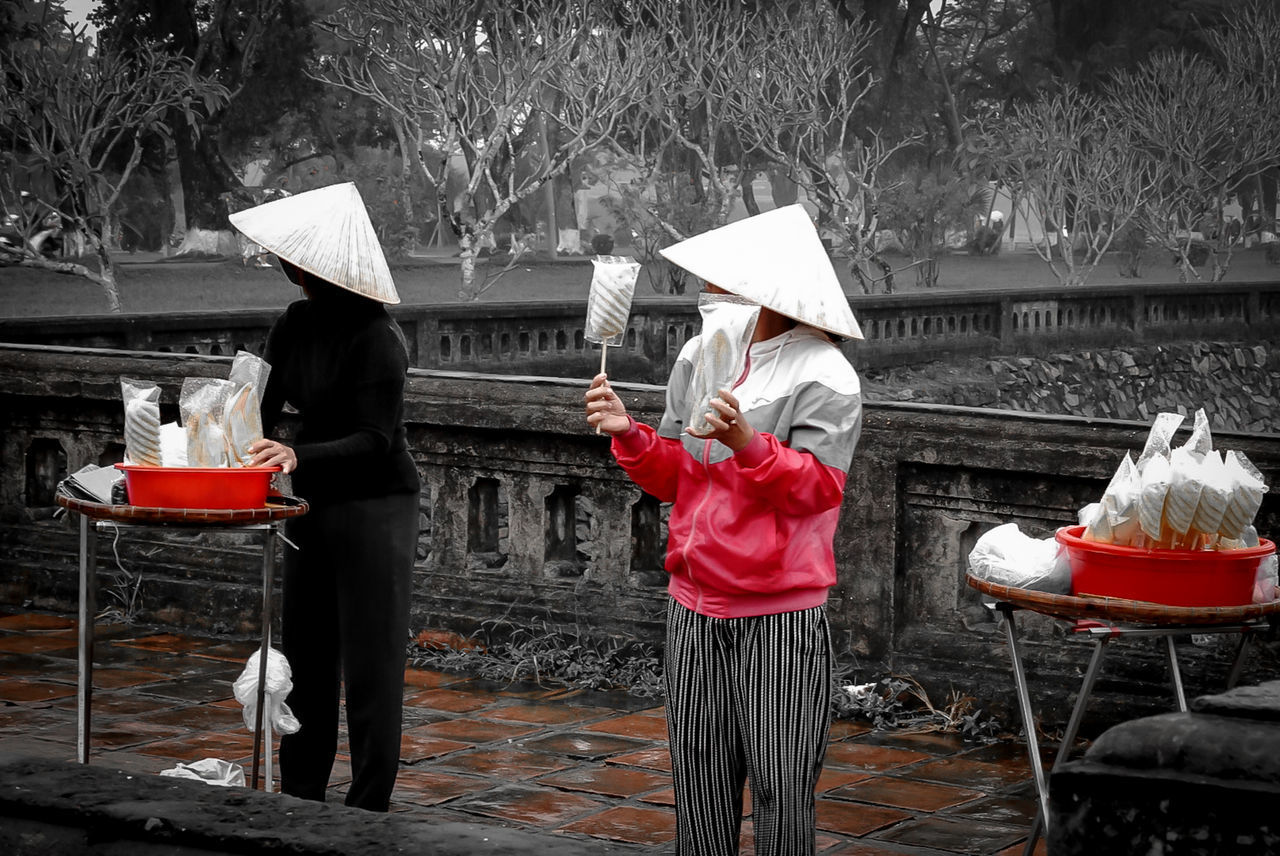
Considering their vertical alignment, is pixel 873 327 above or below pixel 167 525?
above

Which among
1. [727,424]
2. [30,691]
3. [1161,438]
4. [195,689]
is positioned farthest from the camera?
[195,689]

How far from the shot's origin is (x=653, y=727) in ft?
16.7

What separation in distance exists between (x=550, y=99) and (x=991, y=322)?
15.0 ft

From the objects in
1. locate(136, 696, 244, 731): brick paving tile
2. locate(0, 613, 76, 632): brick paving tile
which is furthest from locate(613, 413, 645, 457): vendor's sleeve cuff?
locate(0, 613, 76, 632): brick paving tile

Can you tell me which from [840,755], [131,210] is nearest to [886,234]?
[131,210]

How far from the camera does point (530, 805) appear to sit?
4262 millimetres

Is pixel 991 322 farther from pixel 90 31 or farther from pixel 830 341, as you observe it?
pixel 830 341

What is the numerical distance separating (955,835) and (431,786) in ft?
4.37

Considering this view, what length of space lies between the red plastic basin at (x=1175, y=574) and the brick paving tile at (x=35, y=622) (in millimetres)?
4402

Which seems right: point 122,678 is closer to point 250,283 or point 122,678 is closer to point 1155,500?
point 1155,500

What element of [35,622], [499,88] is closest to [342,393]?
[35,622]

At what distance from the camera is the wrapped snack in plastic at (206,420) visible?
3584 mm

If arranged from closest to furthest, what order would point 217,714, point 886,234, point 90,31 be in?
point 217,714
point 90,31
point 886,234

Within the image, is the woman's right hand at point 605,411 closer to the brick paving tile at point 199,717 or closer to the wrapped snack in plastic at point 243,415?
the wrapped snack in plastic at point 243,415
